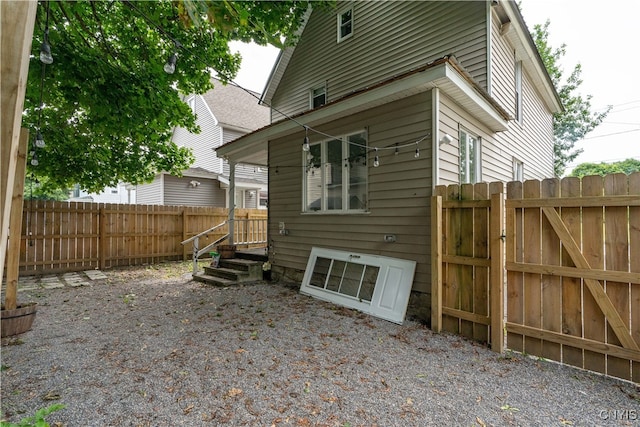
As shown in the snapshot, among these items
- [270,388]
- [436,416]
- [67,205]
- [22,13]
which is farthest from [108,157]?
[436,416]

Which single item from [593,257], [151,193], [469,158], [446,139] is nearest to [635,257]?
[593,257]

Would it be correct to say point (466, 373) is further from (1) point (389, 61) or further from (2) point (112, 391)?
(1) point (389, 61)

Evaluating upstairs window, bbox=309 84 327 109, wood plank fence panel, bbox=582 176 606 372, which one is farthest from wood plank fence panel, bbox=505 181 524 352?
upstairs window, bbox=309 84 327 109

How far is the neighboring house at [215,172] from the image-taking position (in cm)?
1349

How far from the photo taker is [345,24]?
26.1 ft

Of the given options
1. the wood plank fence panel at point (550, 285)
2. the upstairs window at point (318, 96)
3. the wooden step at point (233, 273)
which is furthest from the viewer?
the upstairs window at point (318, 96)

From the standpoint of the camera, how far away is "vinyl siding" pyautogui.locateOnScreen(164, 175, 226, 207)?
1316 cm

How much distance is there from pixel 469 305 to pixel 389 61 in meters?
5.76

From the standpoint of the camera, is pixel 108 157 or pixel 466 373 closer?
pixel 466 373

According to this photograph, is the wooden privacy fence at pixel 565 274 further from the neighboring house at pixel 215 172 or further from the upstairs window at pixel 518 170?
the neighboring house at pixel 215 172

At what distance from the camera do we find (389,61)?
22.9 feet

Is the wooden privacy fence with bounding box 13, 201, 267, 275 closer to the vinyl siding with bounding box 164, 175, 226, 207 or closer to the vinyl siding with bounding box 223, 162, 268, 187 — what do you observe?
the vinyl siding with bounding box 164, 175, 226, 207

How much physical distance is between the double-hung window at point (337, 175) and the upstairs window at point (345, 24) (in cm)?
381

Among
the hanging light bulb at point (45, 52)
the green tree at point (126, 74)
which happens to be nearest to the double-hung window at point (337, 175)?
Result: the green tree at point (126, 74)
